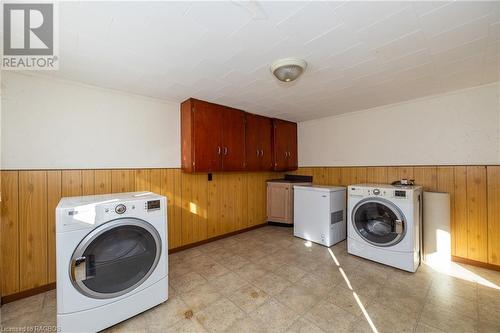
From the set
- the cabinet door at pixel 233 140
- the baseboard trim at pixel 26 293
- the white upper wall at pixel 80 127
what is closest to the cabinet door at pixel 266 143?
the cabinet door at pixel 233 140

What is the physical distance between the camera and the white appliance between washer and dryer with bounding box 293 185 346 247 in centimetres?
288

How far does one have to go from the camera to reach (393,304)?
1684mm

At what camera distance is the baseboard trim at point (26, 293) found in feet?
5.78

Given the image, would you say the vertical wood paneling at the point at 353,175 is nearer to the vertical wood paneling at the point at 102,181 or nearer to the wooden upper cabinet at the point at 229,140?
the wooden upper cabinet at the point at 229,140

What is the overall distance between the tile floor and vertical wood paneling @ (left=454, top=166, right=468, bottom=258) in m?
0.24

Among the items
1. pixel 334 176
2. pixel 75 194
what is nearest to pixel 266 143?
pixel 334 176

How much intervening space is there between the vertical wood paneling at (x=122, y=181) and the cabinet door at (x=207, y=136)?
74 centimetres

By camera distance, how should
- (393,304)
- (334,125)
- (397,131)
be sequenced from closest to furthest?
(393,304)
(397,131)
(334,125)

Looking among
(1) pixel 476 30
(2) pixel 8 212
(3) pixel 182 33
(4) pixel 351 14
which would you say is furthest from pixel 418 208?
(2) pixel 8 212

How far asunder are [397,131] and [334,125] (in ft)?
3.08

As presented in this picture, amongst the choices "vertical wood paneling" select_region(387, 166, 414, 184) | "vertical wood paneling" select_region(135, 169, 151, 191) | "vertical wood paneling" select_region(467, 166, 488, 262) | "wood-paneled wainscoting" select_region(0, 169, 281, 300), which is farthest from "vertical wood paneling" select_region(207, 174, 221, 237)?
"vertical wood paneling" select_region(467, 166, 488, 262)

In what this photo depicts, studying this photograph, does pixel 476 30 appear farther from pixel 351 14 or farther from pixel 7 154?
pixel 7 154

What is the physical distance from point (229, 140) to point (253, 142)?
0.51 m

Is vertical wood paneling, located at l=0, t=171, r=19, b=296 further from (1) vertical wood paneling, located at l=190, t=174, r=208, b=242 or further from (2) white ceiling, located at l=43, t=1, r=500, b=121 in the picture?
(1) vertical wood paneling, located at l=190, t=174, r=208, b=242
